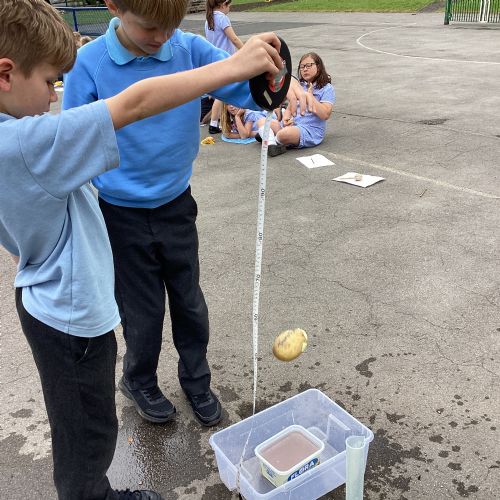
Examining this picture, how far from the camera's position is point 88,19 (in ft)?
45.4

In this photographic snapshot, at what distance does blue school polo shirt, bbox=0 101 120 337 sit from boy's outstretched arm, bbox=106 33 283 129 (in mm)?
60

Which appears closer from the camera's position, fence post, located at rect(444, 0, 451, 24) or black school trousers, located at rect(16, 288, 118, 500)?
black school trousers, located at rect(16, 288, 118, 500)

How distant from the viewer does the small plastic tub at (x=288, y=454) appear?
2072 millimetres

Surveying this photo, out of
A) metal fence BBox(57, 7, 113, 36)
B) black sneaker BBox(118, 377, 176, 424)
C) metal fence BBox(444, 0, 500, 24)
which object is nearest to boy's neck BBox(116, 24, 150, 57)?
black sneaker BBox(118, 377, 176, 424)

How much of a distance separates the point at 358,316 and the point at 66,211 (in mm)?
2143

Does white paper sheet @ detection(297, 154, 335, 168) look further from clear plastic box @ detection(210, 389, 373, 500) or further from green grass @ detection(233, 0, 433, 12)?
green grass @ detection(233, 0, 433, 12)

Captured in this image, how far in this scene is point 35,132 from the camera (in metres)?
1.28

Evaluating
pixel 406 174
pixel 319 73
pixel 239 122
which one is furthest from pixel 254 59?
pixel 239 122

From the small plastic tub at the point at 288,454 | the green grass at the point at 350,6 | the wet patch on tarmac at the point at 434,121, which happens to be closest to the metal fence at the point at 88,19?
the wet patch on tarmac at the point at 434,121

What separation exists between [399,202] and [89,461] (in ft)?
11.8

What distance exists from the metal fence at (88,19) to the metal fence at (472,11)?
417 inches

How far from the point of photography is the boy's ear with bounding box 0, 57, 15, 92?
1.33 metres

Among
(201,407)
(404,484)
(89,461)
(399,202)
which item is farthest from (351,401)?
(399,202)

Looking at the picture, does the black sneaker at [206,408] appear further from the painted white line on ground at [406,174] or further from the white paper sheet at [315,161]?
the white paper sheet at [315,161]
